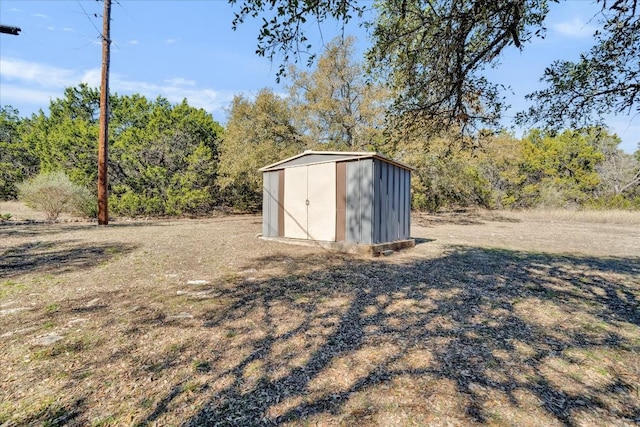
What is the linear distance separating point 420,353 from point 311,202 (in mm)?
5706

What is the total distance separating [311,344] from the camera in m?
2.77

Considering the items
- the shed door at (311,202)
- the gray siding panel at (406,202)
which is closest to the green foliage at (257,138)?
the shed door at (311,202)

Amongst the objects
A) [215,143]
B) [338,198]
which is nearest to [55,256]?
[338,198]

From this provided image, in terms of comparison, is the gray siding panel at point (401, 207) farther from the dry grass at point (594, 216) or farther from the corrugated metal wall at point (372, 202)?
the dry grass at point (594, 216)

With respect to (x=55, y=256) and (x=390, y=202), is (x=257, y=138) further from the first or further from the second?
(x=55, y=256)

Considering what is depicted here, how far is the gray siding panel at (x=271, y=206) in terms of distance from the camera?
880 centimetres

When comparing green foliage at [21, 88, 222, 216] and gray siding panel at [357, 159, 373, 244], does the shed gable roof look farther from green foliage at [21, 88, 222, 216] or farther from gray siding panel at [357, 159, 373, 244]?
green foliage at [21, 88, 222, 216]

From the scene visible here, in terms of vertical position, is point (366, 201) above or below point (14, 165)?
below

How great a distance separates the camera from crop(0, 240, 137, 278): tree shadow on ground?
5.14 meters

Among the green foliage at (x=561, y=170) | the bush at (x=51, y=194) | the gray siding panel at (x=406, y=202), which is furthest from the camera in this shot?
the green foliage at (x=561, y=170)

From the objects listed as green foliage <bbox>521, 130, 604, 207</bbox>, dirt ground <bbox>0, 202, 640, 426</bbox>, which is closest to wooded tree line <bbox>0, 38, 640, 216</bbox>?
green foliage <bbox>521, 130, 604, 207</bbox>

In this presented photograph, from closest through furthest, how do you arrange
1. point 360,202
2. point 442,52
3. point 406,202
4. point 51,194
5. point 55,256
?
point 442,52
point 55,256
point 360,202
point 406,202
point 51,194

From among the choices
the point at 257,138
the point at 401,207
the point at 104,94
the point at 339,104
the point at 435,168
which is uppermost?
the point at 339,104

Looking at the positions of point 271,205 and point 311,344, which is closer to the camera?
point 311,344
